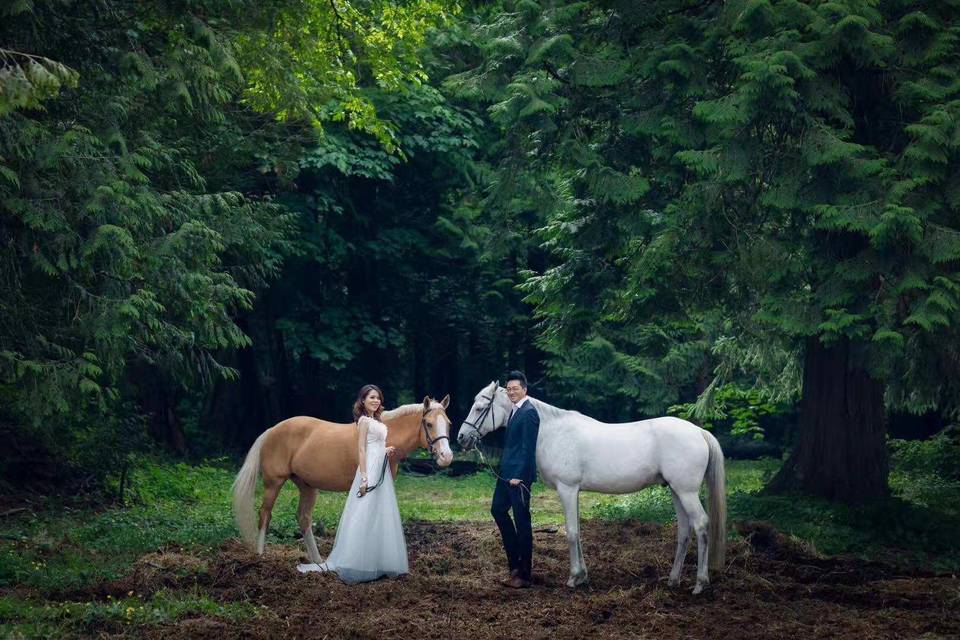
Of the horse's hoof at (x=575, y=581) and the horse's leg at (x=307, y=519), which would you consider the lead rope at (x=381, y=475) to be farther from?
the horse's hoof at (x=575, y=581)

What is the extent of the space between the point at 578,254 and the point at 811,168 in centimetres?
401

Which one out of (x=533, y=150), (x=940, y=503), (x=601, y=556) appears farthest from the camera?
(x=940, y=503)

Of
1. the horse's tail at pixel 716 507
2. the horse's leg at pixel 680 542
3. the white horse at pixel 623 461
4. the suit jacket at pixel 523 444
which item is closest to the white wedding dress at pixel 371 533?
the white horse at pixel 623 461

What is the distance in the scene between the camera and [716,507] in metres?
10.5

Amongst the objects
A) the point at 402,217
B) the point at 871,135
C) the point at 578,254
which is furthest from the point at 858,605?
the point at 402,217

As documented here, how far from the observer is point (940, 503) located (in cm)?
1644

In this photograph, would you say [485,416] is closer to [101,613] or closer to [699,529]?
[699,529]

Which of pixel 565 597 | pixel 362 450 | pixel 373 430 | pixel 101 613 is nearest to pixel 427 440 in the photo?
pixel 373 430

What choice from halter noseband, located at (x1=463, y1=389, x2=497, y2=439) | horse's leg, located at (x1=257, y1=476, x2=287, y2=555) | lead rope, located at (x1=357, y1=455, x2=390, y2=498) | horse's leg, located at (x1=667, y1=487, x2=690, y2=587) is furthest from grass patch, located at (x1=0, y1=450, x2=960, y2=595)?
halter noseband, located at (x1=463, y1=389, x2=497, y2=439)

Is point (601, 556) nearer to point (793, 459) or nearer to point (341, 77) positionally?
point (793, 459)

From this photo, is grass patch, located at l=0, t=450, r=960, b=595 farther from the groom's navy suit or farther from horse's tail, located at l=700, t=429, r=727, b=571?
the groom's navy suit

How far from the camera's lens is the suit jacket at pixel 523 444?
34.3ft

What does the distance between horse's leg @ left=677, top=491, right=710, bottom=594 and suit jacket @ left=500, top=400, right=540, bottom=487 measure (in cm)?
150

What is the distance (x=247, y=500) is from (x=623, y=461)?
13.1 ft
